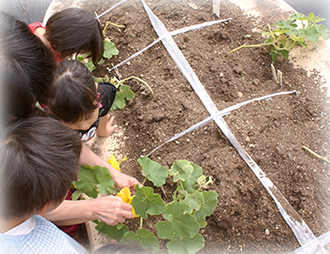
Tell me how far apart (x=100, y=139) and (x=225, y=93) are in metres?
0.79

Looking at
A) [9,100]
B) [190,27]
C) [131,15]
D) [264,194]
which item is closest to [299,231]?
[264,194]

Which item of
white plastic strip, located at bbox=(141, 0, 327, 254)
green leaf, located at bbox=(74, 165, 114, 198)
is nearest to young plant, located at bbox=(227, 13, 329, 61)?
white plastic strip, located at bbox=(141, 0, 327, 254)

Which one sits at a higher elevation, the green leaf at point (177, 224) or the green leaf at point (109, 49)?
the green leaf at point (109, 49)

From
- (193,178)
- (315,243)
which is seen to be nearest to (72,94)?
(193,178)

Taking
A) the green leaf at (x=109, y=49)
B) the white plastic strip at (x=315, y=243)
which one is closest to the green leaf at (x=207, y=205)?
the white plastic strip at (x=315, y=243)

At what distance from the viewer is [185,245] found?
948mm

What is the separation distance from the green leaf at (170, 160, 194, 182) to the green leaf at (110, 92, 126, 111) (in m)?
0.62

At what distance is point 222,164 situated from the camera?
1.25m

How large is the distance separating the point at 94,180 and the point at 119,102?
61cm

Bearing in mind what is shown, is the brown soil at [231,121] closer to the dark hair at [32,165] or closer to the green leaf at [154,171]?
the green leaf at [154,171]

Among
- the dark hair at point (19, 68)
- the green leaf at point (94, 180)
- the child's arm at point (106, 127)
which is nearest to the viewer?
the dark hair at point (19, 68)

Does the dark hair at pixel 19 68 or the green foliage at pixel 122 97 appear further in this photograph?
the green foliage at pixel 122 97

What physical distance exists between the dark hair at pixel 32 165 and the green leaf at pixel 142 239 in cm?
32

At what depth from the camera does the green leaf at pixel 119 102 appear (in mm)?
1523
